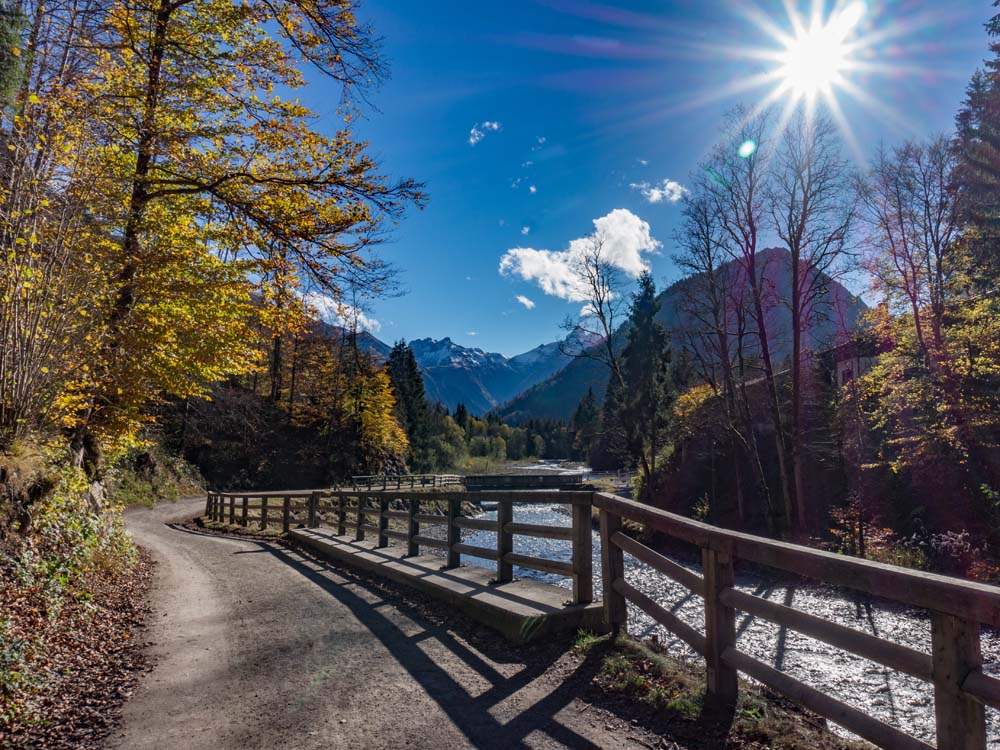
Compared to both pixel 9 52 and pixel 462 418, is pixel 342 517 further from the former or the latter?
pixel 462 418

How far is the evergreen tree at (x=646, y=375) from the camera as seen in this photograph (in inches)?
1379

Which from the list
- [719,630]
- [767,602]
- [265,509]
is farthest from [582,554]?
[265,509]

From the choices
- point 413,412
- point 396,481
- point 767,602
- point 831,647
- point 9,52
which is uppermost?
point 9,52

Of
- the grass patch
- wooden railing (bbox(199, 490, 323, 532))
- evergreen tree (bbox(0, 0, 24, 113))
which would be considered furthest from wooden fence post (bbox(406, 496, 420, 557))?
evergreen tree (bbox(0, 0, 24, 113))

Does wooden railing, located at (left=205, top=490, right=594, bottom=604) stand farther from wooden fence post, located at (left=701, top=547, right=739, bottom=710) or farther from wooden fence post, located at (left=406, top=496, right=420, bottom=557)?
wooden fence post, located at (left=701, top=547, right=739, bottom=710)

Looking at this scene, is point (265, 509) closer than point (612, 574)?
No

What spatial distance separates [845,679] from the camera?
7.77 meters

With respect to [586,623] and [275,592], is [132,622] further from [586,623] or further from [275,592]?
[586,623]

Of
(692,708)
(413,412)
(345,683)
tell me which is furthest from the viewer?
(413,412)

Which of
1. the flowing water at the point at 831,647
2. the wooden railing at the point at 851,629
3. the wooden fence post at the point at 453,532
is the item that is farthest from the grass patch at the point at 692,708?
the wooden fence post at the point at 453,532

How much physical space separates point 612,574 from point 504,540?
5.69ft

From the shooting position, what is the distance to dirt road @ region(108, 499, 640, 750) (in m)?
3.61

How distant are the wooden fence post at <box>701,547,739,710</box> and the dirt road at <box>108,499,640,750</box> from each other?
2.32 feet

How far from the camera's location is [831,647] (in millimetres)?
9547
